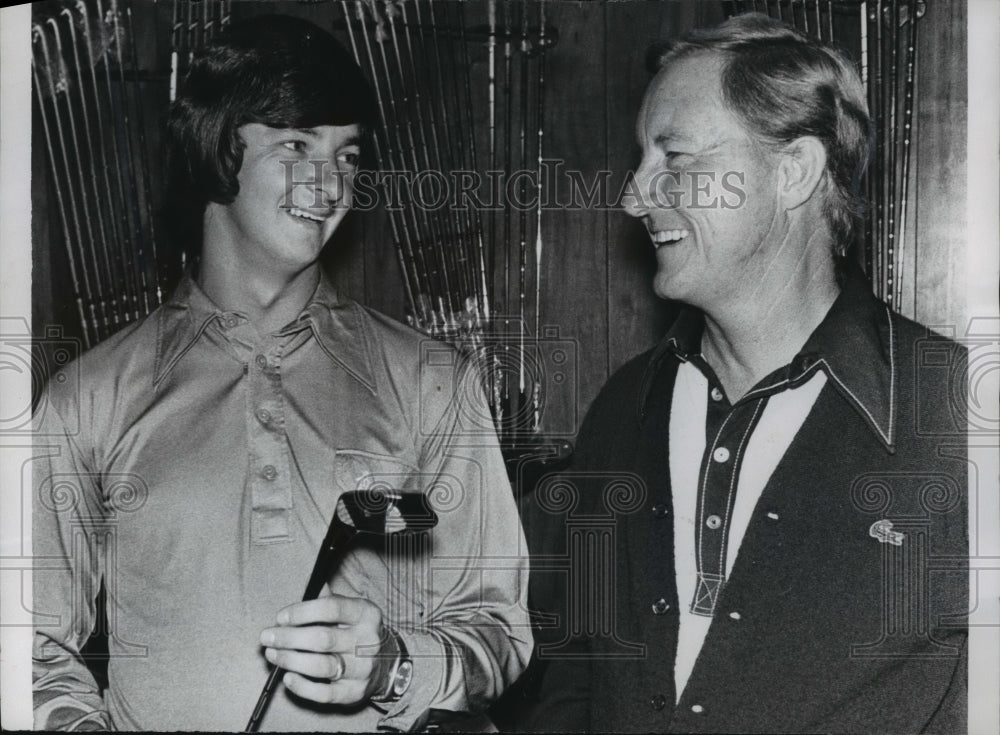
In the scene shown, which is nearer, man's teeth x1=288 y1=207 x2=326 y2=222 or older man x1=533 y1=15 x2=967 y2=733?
older man x1=533 y1=15 x2=967 y2=733

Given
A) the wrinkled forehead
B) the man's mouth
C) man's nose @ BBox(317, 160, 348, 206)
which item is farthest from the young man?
the wrinkled forehead

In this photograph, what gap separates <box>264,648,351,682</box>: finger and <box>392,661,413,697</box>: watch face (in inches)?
4.9

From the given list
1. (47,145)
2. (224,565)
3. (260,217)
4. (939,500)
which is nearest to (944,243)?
(939,500)

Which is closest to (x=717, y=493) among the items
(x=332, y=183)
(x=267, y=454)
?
(x=267, y=454)

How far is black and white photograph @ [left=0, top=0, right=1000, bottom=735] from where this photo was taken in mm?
2928

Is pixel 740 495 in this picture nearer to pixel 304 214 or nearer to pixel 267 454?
pixel 267 454

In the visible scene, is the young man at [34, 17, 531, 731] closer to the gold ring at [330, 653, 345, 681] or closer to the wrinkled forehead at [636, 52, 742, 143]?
the gold ring at [330, 653, 345, 681]

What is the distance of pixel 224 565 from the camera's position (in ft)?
9.78

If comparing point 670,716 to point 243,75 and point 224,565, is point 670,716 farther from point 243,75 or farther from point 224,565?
point 243,75

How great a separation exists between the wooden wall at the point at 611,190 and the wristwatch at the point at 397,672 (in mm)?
647

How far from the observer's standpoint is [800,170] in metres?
2.96

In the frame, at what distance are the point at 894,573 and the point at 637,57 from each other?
1440 mm

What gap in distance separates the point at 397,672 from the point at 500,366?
805 mm

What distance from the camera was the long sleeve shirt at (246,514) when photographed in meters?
2.99
